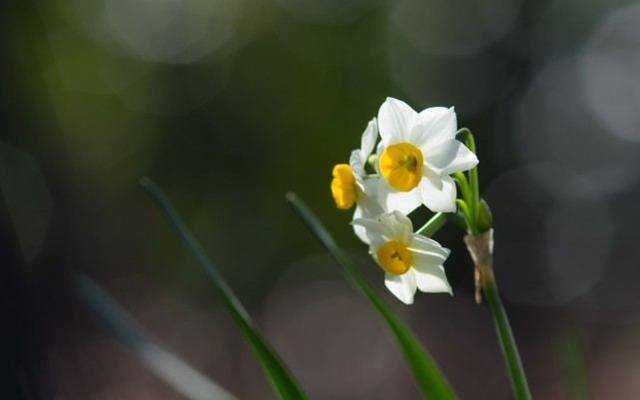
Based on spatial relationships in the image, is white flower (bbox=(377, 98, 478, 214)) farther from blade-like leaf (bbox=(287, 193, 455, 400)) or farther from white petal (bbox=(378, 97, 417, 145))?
blade-like leaf (bbox=(287, 193, 455, 400))

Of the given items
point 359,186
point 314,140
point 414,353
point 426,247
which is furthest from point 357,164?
point 314,140

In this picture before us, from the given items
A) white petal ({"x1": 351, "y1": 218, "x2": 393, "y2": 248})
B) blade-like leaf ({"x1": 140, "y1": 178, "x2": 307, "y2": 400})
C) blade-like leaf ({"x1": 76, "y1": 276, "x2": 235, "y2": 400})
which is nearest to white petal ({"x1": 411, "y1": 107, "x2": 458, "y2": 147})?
white petal ({"x1": 351, "y1": 218, "x2": 393, "y2": 248})

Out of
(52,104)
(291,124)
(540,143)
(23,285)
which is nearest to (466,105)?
(540,143)

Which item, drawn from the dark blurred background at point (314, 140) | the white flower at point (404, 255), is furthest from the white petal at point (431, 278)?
the dark blurred background at point (314, 140)

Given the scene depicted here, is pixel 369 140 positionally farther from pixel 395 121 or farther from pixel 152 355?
pixel 152 355

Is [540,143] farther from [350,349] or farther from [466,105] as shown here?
[350,349]
